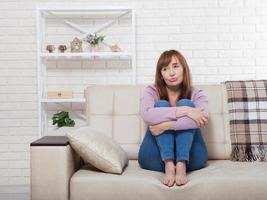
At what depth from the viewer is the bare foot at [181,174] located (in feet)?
7.07

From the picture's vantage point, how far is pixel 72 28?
3.67 metres

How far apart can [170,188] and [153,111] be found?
1.50 feet

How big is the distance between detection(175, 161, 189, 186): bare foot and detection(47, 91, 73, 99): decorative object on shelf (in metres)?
1.48

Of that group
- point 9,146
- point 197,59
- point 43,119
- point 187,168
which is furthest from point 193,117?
point 9,146

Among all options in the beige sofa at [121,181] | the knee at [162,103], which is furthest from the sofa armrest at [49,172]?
the knee at [162,103]

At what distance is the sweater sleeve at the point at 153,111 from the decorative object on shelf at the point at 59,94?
109 cm

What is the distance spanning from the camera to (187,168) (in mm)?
2396

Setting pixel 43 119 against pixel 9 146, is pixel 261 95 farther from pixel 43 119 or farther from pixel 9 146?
pixel 9 146

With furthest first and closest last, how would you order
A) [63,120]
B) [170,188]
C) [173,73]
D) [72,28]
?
[72,28] → [63,120] → [173,73] → [170,188]

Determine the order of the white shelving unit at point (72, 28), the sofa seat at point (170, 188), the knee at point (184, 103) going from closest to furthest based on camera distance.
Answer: the sofa seat at point (170, 188), the knee at point (184, 103), the white shelving unit at point (72, 28)

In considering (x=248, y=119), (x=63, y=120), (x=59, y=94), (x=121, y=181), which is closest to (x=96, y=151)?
(x=121, y=181)

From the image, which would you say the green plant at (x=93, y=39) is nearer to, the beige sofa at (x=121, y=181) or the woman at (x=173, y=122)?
the woman at (x=173, y=122)

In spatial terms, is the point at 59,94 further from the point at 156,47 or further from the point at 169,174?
the point at 169,174

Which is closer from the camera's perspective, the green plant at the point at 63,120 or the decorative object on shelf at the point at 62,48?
the green plant at the point at 63,120
